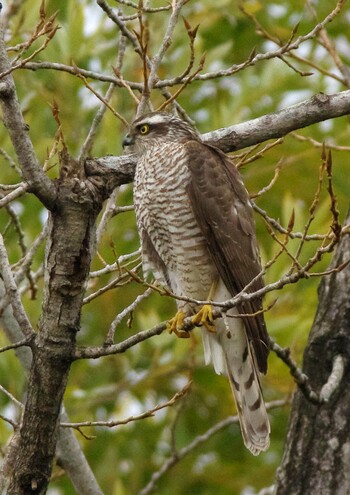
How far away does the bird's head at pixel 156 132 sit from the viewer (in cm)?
572

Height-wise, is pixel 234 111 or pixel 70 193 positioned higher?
pixel 234 111

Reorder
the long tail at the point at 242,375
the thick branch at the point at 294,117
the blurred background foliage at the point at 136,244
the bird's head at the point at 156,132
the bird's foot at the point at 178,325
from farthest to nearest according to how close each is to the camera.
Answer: the blurred background foliage at the point at 136,244, the bird's head at the point at 156,132, the long tail at the point at 242,375, the bird's foot at the point at 178,325, the thick branch at the point at 294,117

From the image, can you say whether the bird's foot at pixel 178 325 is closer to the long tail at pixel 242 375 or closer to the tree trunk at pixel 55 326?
the long tail at pixel 242 375

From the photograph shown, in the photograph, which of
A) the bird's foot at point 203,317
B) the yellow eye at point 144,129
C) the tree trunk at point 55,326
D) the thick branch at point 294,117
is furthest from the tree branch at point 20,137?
the yellow eye at point 144,129

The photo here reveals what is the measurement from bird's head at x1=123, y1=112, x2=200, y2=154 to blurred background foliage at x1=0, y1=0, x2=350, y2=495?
2.41 ft

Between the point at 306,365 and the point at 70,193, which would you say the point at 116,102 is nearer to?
the point at 306,365

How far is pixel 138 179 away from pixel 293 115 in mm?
1177

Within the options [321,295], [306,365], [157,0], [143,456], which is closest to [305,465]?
[306,365]

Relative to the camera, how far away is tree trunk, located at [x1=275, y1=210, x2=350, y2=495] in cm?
521

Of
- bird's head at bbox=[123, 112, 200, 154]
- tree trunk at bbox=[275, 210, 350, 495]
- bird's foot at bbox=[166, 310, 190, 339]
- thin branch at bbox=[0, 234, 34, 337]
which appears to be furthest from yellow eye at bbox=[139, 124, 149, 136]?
thin branch at bbox=[0, 234, 34, 337]

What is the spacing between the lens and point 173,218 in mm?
5410

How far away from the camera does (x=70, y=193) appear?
3.97 metres

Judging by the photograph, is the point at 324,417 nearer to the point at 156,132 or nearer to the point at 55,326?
the point at 156,132

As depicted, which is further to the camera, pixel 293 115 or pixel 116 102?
pixel 116 102
